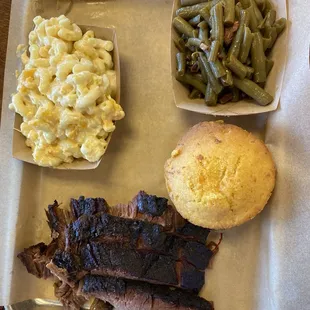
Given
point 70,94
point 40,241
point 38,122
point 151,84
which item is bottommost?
point 40,241

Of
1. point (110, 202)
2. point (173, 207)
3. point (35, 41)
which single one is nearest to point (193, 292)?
point (173, 207)

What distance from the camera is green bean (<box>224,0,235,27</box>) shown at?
2.18 metres

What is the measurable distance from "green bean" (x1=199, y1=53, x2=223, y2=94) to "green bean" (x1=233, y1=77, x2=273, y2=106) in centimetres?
10

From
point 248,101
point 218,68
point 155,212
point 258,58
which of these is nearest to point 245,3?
point 258,58

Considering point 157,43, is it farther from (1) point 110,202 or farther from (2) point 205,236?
(2) point 205,236

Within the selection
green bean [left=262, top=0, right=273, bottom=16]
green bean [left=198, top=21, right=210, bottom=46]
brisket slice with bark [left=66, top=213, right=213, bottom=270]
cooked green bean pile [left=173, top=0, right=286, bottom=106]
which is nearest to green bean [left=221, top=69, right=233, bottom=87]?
cooked green bean pile [left=173, top=0, right=286, bottom=106]

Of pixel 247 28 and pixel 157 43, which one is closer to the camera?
pixel 247 28

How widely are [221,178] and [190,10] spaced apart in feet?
3.30

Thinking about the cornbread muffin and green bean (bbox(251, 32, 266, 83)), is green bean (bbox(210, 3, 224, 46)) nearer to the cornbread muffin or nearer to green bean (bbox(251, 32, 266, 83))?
green bean (bbox(251, 32, 266, 83))

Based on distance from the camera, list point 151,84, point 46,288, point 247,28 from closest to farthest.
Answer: point 247,28 < point 46,288 < point 151,84

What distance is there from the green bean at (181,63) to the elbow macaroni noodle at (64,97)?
1.38 feet

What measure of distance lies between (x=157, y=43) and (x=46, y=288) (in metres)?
1.77

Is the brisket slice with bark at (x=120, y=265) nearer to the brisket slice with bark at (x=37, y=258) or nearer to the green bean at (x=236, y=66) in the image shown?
the brisket slice with bark at (x=37, y=258)

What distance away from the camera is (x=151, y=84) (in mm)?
2633
